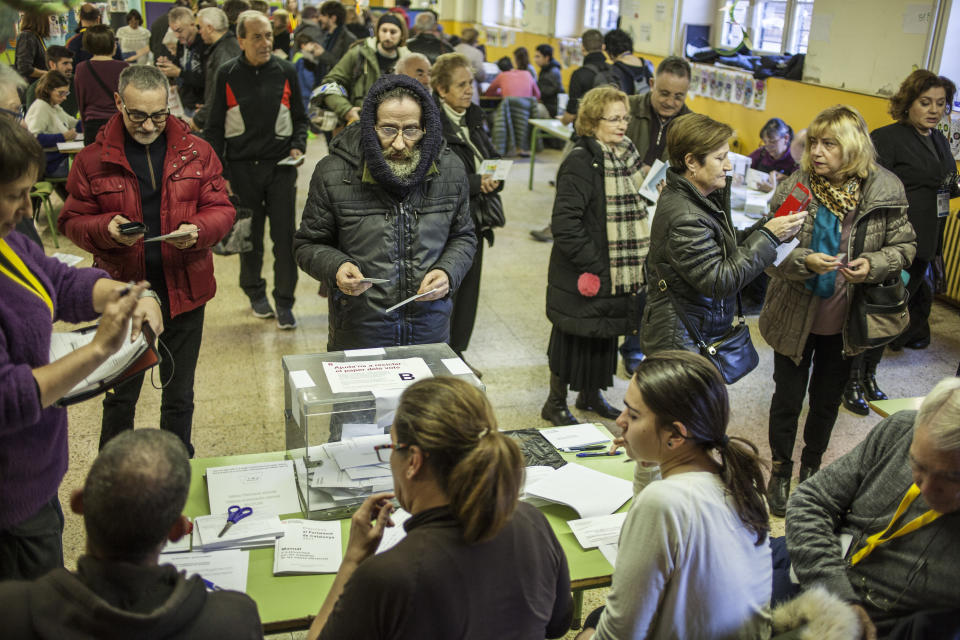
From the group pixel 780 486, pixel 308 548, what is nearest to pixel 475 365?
pixel 780 486

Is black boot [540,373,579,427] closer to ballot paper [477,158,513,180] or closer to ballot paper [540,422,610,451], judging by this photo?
ballot paper [477,158,513,180]

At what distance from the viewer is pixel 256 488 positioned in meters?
2.43

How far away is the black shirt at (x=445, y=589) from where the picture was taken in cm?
145

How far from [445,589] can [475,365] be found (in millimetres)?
3608

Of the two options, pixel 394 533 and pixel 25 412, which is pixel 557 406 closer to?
pixel 394 533

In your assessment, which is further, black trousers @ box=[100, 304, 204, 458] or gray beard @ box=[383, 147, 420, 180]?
black trousers @ box=[100, 304, 204, 458]

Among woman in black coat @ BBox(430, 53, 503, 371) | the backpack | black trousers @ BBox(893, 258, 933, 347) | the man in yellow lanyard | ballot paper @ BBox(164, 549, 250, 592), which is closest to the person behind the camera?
the man in yellow lanyard

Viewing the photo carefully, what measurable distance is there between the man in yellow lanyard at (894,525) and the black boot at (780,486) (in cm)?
137

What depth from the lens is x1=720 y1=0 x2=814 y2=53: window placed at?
7.80 metres

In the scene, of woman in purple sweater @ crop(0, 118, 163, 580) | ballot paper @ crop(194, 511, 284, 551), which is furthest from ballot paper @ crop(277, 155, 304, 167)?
ballot paper @ crop(194, 511, 284, 551)

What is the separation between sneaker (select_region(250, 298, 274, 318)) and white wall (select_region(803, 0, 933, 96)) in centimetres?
472

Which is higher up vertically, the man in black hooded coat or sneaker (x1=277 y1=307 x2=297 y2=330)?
the man in black hooded coat

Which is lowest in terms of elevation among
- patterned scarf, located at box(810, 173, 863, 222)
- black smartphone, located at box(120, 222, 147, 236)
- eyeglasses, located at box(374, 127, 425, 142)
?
black smartphone, located at box(120, 222, 147, 236)

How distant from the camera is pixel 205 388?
4.64 meters
